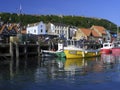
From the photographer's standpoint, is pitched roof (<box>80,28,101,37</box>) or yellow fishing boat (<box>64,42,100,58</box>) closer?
yellow fishing boat (<box>64,42,100,58</box>)

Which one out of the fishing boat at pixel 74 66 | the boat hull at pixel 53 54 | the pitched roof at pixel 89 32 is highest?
the pitched roof at pixel 89 32

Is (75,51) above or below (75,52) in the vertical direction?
above

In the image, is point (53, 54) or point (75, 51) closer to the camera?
point (75, 51)

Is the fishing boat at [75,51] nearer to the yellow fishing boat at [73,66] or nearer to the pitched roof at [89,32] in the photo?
the yellow fishing boat at [73,66]

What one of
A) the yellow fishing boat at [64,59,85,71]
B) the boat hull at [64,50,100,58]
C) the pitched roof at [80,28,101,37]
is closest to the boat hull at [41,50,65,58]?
the boat hull at [64,50,100,58]

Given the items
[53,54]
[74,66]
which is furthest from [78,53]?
[74,66]

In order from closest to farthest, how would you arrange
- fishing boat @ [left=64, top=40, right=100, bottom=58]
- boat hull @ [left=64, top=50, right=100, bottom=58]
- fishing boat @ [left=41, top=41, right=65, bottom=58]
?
fishing boat @ [left=64, top=40, right=100, bottom=58] → boat hull @ [left=64, top=50, right=100, bottom=58] → fishing boat @ [left=41, top=41, right=65, bottom=58]

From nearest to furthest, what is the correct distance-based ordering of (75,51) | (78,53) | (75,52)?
(75,51)
(75,52)
(78,53)

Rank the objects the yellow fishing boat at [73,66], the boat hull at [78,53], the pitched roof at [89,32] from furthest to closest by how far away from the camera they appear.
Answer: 1. the pitched roof at [89,32]
2. the boat hull at [78,53]
3. the yellow fishing boat at [73,66]

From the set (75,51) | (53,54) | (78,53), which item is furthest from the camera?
(53,54)

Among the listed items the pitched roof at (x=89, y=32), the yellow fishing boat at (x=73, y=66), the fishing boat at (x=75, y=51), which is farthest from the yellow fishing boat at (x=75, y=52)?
the pitched roof at (x=89, y=32)

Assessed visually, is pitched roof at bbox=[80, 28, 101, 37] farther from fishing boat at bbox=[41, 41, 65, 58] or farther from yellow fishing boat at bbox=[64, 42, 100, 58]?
fishing boat at bbox=[41, 41, 65, 58]

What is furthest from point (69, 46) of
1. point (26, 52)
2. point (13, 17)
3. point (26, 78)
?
point (13, 17)

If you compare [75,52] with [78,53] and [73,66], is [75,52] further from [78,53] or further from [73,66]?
[73,66]
